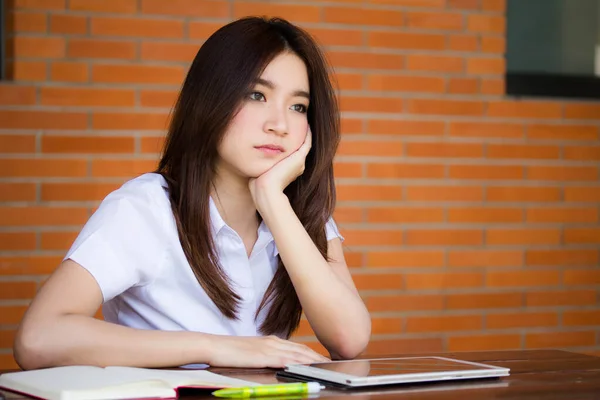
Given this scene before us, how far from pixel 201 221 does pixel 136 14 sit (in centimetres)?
124

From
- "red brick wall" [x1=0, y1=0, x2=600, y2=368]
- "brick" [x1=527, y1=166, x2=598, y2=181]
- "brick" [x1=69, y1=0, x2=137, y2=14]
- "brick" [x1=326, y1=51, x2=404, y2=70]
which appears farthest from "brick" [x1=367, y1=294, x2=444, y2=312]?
"brick" [x1=69, y1=0, x2=137, y2=14]

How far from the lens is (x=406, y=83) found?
3.15m

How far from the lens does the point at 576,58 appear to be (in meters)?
3.42

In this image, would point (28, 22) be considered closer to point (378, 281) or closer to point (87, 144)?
point (87, 144)

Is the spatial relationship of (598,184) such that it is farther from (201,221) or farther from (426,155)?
(201,221)

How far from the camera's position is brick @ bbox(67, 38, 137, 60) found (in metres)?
2.82

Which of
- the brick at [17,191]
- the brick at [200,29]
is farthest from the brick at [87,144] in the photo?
the brick at [200,29]

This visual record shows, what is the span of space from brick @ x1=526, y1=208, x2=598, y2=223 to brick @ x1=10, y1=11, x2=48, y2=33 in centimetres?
177

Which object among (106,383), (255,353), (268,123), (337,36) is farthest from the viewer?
(337,36)


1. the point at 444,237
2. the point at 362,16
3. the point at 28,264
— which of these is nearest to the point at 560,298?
the point at 444,237

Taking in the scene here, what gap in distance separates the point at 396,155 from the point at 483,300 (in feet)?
2.00

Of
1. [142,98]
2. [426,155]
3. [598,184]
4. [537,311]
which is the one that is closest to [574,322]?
[537,311]

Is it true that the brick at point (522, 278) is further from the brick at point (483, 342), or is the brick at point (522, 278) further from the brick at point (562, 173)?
the brick at point (562, 173)

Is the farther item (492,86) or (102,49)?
(492,86)
